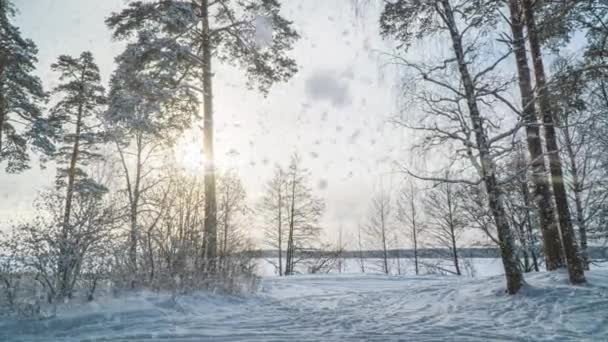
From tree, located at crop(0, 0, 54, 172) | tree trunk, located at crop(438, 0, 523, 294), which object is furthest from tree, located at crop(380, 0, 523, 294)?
tree, located at crop(0, 0, 54, 172)

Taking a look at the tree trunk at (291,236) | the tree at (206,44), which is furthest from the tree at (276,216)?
the tree at (206,44)

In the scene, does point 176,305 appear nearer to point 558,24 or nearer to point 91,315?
point 91,315

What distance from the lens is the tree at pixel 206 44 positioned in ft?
27.7

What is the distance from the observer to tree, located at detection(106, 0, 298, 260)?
8.45 meters

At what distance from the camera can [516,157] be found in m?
9.44

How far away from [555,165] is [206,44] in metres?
9.02

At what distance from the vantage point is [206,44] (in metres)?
9.35

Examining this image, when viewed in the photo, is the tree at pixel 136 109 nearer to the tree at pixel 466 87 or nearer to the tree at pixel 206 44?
the tree at pixel 206 44

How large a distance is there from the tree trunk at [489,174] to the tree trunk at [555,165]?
1.10 metres

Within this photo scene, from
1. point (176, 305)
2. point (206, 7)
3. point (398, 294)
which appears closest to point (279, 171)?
point (206, 7)

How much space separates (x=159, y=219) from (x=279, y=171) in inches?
685

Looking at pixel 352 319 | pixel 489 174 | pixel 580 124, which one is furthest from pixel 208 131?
pixel 580 124

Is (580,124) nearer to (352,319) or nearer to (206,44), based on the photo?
(352,319)

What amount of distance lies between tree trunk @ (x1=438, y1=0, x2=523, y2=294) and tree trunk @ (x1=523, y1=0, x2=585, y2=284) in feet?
3.60
